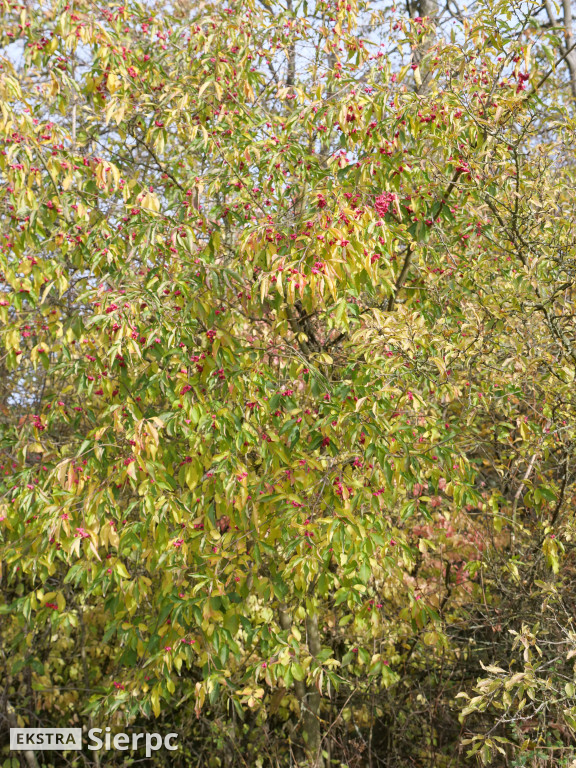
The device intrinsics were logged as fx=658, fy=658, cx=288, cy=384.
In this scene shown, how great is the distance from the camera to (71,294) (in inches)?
164

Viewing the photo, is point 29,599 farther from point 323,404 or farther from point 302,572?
point 323,404

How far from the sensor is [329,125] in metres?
3.24

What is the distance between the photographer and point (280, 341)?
399cm

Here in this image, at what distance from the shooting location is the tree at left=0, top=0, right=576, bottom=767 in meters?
2.80

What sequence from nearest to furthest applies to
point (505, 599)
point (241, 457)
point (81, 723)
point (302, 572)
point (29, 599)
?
point (302, 572), point (29, 599), point (241, 457), point (505, 599), point (81, 723)

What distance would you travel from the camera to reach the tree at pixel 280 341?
9.18ft

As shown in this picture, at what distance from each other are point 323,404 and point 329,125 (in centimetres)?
141

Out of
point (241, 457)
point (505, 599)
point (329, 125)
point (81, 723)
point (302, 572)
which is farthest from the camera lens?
point (81, 723)

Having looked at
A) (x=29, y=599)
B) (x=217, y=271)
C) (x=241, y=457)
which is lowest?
(x=29, y=599)

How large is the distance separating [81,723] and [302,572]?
3356 millimetres

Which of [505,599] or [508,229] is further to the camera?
[505,599]

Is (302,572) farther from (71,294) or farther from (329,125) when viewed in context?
(71,294)

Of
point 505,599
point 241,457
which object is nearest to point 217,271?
point 241,457

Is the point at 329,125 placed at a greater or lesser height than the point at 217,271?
greater
